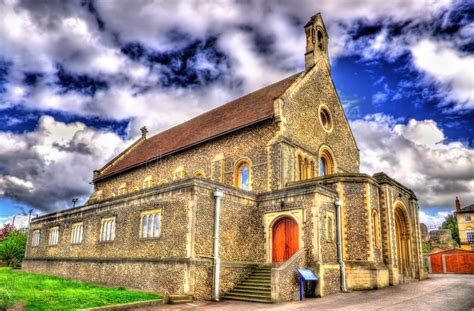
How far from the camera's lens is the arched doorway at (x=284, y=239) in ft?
57.7

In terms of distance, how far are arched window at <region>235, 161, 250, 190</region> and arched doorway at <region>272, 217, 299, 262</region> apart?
4.45 meters

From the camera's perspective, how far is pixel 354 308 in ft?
38.9

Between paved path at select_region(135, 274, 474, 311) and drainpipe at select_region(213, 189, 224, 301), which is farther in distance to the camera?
drainpipe at select_region(213, 189, 224, 301)

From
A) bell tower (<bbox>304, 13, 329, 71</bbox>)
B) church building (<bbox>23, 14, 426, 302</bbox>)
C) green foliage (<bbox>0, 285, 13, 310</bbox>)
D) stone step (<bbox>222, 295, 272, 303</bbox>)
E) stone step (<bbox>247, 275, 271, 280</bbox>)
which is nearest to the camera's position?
green foliage (<bbox>0, 285, 13, 310</bbox>)

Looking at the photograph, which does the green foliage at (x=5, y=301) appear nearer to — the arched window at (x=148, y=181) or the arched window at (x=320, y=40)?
the arched window at (x=148, y=181)

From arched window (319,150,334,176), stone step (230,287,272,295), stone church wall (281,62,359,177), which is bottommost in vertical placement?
stone step (230,287,272,295)

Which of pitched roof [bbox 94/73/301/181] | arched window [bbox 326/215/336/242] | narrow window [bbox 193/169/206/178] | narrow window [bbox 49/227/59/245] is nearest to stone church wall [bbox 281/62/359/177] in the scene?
pitched roof [bbox 94/73/301/181]

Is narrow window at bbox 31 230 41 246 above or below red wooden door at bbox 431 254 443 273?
above

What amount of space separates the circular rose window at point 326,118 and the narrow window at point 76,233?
17.1m

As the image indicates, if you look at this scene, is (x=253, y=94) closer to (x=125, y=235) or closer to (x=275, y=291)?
(x=125, y=235)

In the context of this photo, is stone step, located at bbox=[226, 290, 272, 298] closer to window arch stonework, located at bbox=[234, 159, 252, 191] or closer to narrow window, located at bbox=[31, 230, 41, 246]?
window arch stonework, located at bbox=[234, 159, 252, 191]

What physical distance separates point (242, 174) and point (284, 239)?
19.0 feet

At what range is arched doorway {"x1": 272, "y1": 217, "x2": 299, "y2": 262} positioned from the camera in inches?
693

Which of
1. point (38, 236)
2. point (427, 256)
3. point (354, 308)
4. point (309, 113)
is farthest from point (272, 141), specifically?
point (427, 256)
